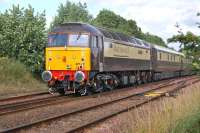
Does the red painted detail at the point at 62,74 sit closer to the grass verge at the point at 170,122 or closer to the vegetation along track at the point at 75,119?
the vegetation along track at the point at 75,119

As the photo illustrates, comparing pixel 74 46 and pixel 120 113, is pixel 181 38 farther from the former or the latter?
pixel 74 46

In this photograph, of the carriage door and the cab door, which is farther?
the carriage door

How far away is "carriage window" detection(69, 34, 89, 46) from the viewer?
21156 mm

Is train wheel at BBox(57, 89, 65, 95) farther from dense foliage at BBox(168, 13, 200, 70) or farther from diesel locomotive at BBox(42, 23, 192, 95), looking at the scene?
dense foliage at BBox(168, 13, 200, 70)

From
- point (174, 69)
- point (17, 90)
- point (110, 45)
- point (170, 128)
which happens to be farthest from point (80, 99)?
point (174, 69)

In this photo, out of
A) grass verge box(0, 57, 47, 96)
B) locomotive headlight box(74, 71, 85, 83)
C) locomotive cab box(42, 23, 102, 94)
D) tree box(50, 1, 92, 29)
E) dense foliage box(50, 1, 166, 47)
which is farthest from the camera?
tree box(50, 1, 92, 29)

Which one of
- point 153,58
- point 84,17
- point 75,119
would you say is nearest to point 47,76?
point 75,119

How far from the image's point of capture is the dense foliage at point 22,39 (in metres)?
29.2

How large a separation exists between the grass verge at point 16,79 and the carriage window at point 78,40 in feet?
17.7

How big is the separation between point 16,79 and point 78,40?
24.4ft

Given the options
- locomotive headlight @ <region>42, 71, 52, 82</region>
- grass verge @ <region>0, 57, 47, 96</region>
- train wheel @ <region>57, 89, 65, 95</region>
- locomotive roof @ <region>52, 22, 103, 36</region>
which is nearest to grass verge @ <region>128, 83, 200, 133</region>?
locomotive headlight @ <region>42, 71, 52, 82</region>

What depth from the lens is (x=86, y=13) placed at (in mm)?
50875

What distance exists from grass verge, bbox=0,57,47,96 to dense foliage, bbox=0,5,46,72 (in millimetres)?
850

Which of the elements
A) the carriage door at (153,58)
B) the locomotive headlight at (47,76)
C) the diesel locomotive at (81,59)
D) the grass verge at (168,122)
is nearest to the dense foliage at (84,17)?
the carriage door at (153,58)
